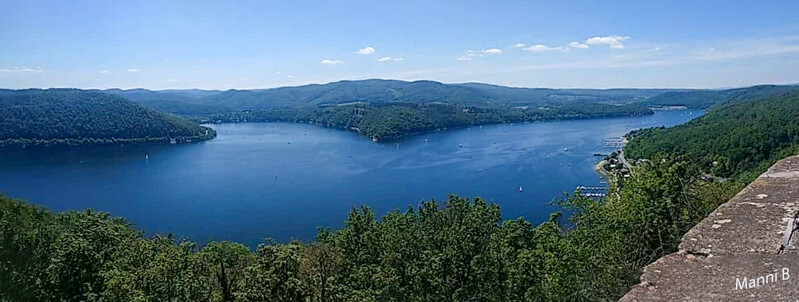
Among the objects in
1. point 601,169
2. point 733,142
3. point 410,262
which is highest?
point 410,262

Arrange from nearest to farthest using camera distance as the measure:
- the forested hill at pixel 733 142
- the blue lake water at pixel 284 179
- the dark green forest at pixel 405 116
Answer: the blue lake water at pixel 284 179 < the forested hill at pixel 733 142 < the dark green forest at pixel 405 116

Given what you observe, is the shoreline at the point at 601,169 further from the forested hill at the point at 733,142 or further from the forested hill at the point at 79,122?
the forested hill at the point at 79,122

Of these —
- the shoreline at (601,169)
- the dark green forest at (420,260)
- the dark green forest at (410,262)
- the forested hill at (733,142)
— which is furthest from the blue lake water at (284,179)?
the dark green forest at (410,262)

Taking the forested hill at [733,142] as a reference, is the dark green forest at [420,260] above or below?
above

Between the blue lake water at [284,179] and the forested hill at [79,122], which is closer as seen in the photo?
the blue lake water at [284,179]

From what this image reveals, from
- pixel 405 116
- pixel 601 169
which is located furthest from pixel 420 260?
pixel 405 116

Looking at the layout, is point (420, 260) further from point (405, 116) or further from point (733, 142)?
point (405, 116)

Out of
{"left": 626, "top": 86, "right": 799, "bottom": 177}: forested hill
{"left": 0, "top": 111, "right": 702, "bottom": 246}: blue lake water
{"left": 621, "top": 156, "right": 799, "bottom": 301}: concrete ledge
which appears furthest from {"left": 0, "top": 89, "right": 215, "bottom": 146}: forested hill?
{"left": 621, "top": 156, "right": 799, "bottom": 301}: concrete ledge
